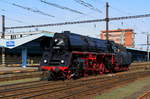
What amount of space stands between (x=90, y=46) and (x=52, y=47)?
3.99 m

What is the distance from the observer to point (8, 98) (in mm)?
8289

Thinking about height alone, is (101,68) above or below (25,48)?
below

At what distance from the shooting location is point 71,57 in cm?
1466

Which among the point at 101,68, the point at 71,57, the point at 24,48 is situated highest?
the point at 24,48

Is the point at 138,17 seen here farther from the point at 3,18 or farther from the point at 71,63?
the point at 3,18

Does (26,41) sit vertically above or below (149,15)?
below

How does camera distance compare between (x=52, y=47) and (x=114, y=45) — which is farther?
(x=114, y=45)

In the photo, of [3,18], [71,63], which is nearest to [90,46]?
[71,63]

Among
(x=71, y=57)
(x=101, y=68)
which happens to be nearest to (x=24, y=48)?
(x=101, y=68)

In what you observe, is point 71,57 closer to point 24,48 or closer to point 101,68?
point 101,68

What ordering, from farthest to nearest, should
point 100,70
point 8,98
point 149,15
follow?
1. point 149,15
2. point 100,70
3. point 8,98

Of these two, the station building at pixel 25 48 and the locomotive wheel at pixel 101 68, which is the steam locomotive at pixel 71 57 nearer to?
the locomotive wheel at pixel 101 68

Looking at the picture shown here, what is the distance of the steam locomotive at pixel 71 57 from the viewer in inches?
575

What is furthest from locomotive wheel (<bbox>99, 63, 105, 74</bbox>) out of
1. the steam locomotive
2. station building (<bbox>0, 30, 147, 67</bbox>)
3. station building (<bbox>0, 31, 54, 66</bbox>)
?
station building (<bbox>0, 31, 54, 66</bbox>)
